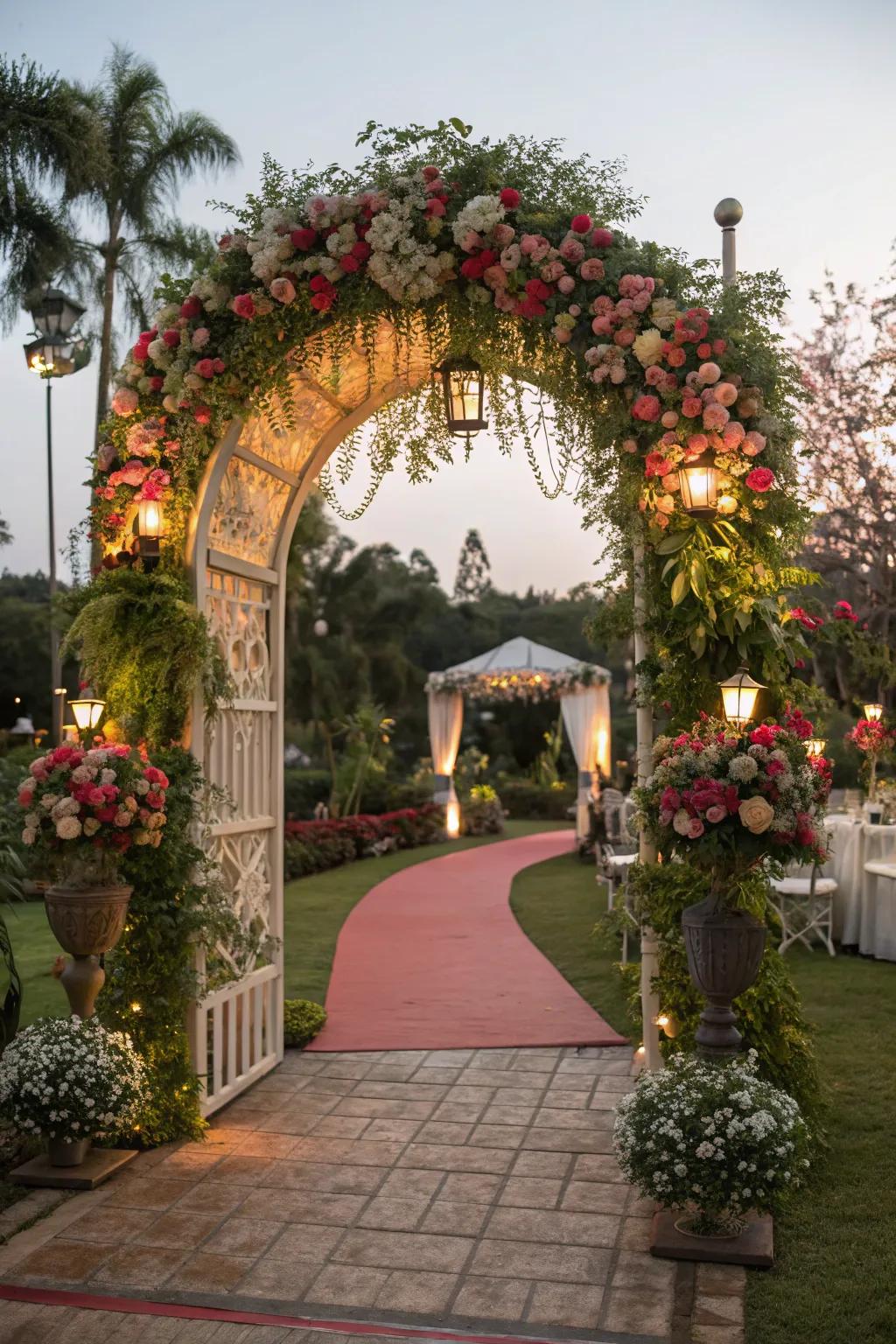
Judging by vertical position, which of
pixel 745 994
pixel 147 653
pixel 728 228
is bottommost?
pixel 745 994

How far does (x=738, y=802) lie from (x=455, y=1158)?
6.67ft

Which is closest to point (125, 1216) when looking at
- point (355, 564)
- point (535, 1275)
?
point (535, 1275)

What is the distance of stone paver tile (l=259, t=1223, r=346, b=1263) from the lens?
157 inches

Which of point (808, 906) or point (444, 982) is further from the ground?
point (808, 906)

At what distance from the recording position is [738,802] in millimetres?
4098

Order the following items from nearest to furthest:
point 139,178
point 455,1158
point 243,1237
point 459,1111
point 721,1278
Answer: point 721,1278 < point 243,1237 < point 455,1158 < point 459,1111 < point 139,178

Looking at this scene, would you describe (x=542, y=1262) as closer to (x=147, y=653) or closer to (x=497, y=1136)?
(x=497, y=1136)

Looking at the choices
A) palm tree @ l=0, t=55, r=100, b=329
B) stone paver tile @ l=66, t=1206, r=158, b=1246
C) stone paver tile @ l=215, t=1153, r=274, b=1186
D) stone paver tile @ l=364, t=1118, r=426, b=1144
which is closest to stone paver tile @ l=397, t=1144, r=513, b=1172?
stone paver tile @ l=364, t=1118, r=426, b=1144

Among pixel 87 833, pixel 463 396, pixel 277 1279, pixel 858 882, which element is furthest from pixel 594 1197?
pixel 858 882

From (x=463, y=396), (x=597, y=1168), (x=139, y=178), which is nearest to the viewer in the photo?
(x=597, y=1168)

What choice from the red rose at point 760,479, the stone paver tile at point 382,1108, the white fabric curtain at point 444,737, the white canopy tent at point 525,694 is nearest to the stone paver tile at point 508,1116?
the stone paver tile at point 382,1108

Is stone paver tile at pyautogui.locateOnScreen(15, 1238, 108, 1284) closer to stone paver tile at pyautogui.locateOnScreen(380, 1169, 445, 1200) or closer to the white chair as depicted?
stone paver tile at pyautogui.locateOnScreen(380, 1169, 445, 1200)

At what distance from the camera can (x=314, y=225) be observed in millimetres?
5059

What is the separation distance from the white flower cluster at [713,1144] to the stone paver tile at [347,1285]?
0.88 metres
